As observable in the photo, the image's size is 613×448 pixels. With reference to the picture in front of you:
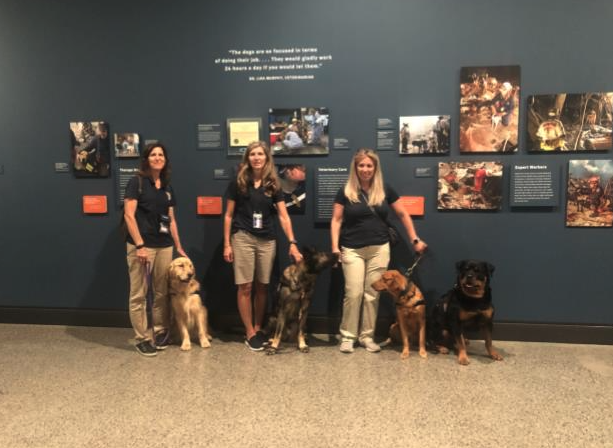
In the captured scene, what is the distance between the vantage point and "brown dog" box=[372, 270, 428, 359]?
3.17 meters

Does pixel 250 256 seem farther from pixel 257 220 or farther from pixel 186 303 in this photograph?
pixel 186 303

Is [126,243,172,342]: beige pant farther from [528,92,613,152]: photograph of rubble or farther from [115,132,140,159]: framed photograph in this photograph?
[528,92,613,152]: photograph of rubble

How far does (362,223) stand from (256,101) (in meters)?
1.37

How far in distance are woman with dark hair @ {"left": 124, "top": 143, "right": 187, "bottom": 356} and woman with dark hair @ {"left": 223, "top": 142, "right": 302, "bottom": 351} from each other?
0.47m

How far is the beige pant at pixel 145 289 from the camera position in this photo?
3.29 meters

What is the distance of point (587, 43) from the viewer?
328cm

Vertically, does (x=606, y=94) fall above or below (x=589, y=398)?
above

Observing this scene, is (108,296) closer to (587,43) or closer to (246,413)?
(246,413)

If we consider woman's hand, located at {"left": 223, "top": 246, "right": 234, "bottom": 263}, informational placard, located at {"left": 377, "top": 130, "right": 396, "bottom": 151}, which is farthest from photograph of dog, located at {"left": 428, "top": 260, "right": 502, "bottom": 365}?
woman's hand, located at {"left": 223, "top": 246, "right": 234, "bottom": 263}

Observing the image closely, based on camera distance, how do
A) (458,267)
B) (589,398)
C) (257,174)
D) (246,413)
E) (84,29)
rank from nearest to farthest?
(246,413)
(589,398)
(458,267)
(257,174)
(84,29)

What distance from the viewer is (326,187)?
3.62m

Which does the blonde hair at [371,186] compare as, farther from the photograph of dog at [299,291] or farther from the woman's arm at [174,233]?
the woman's arm at [174,233]

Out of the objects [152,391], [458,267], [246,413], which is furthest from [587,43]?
[152,391]

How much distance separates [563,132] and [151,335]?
355 cm
